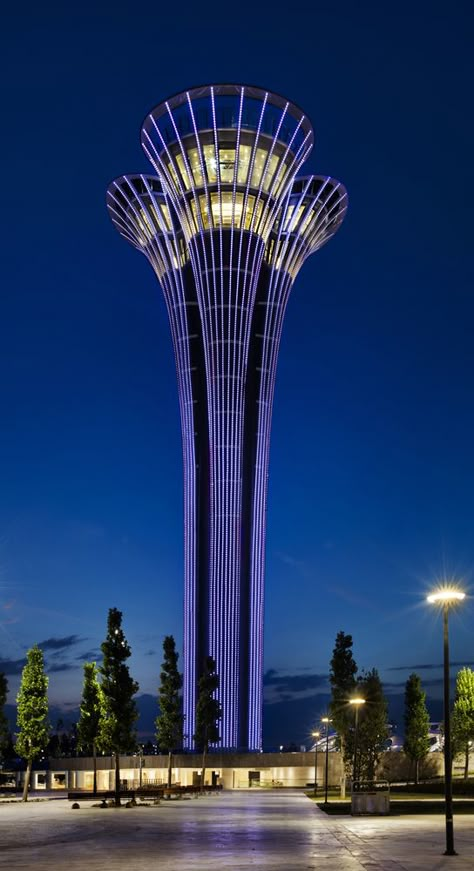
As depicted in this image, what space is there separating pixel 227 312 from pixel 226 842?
94.5 m

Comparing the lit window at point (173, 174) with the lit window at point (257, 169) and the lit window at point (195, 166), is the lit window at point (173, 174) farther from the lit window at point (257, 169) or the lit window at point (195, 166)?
the lit window at point (257, 169)

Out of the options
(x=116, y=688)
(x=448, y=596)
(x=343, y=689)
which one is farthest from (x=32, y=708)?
(x=448, y=596)

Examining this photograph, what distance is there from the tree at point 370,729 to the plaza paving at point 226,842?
31.0m

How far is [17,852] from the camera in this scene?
23859 mm

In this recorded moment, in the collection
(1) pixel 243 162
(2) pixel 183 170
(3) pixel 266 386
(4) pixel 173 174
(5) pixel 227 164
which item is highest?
(1) pixel 243 162

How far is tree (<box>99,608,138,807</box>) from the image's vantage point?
54969 mm

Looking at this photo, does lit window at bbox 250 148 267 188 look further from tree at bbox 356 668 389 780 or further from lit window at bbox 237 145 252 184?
tree at bbox 356 668 389 780

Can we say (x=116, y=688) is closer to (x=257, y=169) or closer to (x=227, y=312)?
(x=227, y=312)

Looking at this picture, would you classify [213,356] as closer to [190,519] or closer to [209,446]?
[209,446]

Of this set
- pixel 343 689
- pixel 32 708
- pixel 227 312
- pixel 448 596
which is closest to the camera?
pixel 448 596

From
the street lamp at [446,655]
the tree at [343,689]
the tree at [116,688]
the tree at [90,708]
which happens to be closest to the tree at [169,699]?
the tree at [90,708]

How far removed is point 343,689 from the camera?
71062 mm

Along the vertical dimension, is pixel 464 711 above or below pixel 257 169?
below

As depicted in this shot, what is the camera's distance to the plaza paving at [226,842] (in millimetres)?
20500
